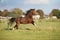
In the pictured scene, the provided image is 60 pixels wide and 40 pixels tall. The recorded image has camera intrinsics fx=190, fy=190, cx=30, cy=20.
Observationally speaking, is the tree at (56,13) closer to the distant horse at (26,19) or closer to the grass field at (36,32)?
the grass field at (36,32)

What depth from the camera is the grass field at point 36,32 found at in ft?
8.32

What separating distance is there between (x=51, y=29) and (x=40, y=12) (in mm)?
272

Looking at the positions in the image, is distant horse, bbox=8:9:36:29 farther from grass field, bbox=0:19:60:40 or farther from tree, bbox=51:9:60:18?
tree, bbox=51:9:60:18

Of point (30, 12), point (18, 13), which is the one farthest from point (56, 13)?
point (18, 13)

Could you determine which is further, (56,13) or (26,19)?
(26,19)

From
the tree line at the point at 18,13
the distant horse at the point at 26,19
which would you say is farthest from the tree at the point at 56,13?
the distant horse at the point at 26,19

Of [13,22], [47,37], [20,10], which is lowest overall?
[47,37]

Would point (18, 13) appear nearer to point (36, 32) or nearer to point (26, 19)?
point (26, 19)

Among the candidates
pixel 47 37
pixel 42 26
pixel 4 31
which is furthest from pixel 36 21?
pixel 4 31

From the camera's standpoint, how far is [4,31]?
2.62m

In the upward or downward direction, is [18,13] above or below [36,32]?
above

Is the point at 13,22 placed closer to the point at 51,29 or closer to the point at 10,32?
the point at 10,32

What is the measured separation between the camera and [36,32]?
258 centimetres

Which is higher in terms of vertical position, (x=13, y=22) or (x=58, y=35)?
(x=13, y=22)
